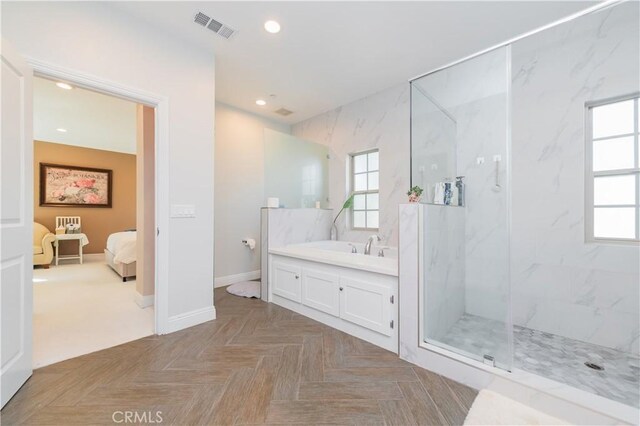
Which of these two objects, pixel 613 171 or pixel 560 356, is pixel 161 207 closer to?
pixel 560 356

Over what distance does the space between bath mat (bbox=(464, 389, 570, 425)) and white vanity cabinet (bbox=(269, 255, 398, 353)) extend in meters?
0.69

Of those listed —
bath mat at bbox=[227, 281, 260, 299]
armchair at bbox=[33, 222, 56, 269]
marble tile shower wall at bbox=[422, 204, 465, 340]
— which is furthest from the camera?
armchair at bbox=[33, 222, 56, 269]

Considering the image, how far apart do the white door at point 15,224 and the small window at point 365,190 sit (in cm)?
347

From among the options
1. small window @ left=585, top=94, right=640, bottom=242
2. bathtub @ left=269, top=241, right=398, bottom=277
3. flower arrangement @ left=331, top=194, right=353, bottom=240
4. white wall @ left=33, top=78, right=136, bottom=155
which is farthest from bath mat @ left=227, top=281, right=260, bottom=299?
small window @ left=585, top=94, right=640, bottom=242

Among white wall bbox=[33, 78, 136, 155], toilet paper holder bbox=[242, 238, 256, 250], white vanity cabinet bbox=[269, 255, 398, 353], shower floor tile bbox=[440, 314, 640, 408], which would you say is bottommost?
shower floor tile bbox=[440, 314, 640, 408]

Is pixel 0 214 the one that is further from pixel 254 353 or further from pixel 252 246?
pixel 252 246

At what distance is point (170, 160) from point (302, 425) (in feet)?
7.57

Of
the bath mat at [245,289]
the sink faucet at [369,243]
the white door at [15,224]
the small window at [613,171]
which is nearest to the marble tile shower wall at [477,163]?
the small window at [613,171]

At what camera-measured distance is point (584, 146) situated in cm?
233

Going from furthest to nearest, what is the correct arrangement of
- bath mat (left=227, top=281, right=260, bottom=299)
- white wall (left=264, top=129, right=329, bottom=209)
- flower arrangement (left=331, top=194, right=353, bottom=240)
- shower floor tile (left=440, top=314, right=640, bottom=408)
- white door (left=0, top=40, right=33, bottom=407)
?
1. flower arrangement (left=331, top=194, right=353, bottom=240)
2. white wall (left=264, top=129, right=329, bottom=209)
3. bath mat (left=227, top=281, right=260, bottom=299)
4. shower floor tile (left=440, top=314, right=640, bottom=408)
5. white door (left=0, top=40, right=33, bottom=407)

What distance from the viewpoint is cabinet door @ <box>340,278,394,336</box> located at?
2.14 meters

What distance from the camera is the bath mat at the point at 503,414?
134 cm

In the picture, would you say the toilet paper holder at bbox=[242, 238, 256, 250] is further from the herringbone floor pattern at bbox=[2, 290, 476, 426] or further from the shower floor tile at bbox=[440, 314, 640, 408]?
the shower floor tile at bbox=[440, 314, 640, 408]

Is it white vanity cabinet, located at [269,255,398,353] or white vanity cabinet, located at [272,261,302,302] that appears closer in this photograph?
white vanity cabinet, located at [269,255,398,353]
